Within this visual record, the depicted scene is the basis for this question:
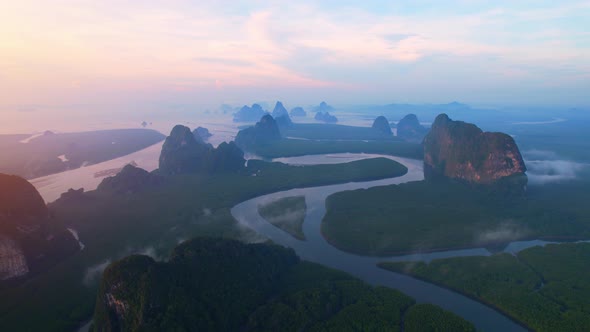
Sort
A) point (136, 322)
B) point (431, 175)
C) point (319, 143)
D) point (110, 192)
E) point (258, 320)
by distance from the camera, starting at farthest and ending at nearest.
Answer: point (319, 143) < point (431, 175) < point (110, 192) < point (258, 320) < point (136, 322)

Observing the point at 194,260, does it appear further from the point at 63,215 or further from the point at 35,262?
the point at 63,215

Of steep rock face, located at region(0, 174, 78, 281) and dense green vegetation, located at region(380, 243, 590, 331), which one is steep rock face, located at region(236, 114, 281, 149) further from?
dense green vegetation, located at region(380, 243, 590, 331)

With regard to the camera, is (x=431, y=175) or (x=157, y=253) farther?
(x=431, y=175)

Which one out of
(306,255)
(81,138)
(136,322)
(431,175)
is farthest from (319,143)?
(136,322)

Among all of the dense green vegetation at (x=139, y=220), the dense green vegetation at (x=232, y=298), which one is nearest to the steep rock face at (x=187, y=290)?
the dense green vegetation at (x=232, y=298)

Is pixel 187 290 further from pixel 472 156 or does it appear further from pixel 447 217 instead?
pixel 472 156

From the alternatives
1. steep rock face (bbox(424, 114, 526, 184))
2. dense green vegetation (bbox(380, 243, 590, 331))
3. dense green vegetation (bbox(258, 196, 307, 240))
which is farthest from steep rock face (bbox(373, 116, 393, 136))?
dense green vegetation (bbox(380, 243, 590, 331))
